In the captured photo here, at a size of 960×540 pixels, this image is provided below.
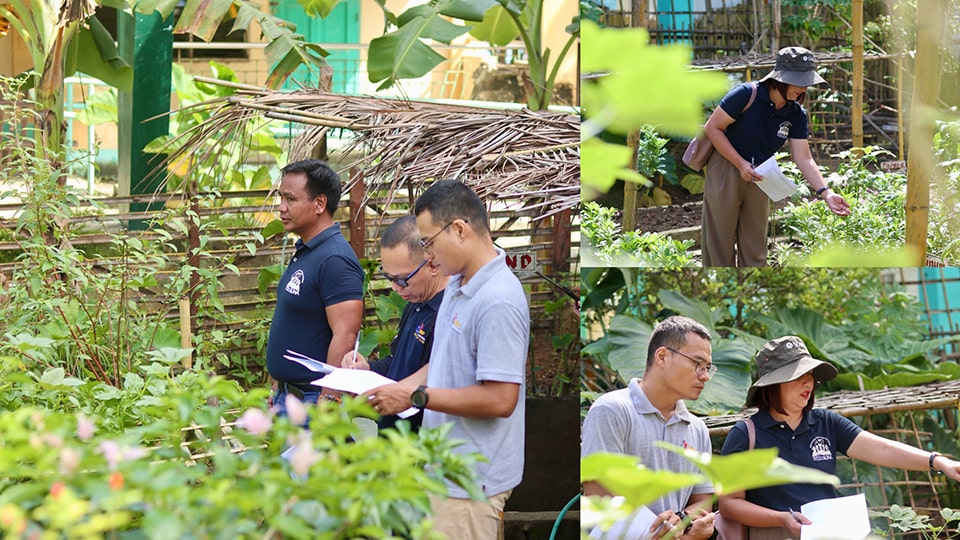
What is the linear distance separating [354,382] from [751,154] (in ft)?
4.57

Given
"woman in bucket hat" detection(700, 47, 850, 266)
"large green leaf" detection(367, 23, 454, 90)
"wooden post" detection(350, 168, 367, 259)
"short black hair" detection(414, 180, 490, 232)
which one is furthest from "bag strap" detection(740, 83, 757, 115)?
"large green leaf" detection(367, 23, 454, 90)

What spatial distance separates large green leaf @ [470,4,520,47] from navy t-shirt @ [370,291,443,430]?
422cm

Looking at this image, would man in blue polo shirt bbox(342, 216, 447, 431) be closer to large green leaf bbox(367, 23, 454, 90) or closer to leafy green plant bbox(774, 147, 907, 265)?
leafy green plant bbox(774, 147, 907, 265)

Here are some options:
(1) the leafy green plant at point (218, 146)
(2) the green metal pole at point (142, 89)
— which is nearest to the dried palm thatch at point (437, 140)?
(1) the leafy green plant at point (218, 146)

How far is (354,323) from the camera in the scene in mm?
3600

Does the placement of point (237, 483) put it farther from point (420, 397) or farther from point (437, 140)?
point (437, 140)

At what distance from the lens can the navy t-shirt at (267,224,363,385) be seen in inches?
142

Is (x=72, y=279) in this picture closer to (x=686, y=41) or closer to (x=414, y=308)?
(x=414, y=308)

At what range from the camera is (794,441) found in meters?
3.29

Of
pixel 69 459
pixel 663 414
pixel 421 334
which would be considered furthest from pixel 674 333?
pixel 69 459

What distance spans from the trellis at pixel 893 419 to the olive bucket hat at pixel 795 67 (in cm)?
129

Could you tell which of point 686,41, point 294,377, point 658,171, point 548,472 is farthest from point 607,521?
point 548,472

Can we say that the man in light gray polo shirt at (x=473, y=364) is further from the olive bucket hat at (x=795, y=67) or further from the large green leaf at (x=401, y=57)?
the large green leaf at (x=401, y=57)

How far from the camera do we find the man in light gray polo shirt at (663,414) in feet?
10.2
